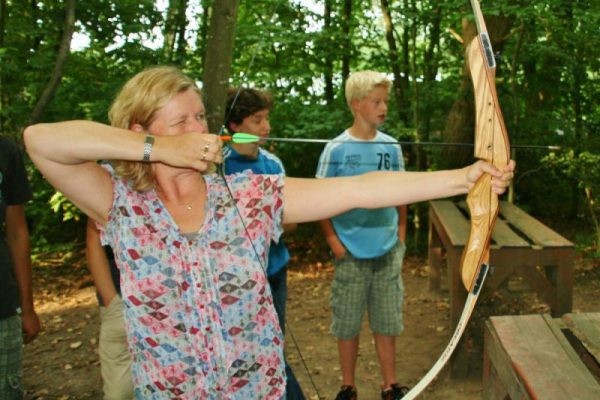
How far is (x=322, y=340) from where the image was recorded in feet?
13.1

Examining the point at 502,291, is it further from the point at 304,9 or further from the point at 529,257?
the point at 304,9

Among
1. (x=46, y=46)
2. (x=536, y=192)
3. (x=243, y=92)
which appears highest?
(x=46, y=46)

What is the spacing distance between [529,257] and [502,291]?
1544mm

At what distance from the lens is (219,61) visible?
8.12 feet

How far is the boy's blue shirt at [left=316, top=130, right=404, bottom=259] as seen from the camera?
111 inches

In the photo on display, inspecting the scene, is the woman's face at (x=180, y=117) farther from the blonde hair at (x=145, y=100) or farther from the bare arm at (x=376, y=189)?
the bare arm at (x=376, y=189)

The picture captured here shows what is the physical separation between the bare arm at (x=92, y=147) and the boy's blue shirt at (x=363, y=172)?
152 centimetres

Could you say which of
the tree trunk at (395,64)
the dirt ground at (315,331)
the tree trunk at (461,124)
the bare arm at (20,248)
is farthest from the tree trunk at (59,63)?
the tree trunk at (395,64)

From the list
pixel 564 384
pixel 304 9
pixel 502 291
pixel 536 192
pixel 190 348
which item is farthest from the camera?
pixel 536 192

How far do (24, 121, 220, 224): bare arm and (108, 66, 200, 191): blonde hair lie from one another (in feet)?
0.25

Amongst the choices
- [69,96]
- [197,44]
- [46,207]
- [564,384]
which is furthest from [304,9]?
[564,384]

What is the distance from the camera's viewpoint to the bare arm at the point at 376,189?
4.54ft

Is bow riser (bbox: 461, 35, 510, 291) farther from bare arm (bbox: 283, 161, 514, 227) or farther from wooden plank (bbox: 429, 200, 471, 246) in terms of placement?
wooden plank (bbox: 429, 200, 471, 246)

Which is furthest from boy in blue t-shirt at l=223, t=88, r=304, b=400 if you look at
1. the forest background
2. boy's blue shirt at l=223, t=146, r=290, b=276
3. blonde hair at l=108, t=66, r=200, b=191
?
the forest background
